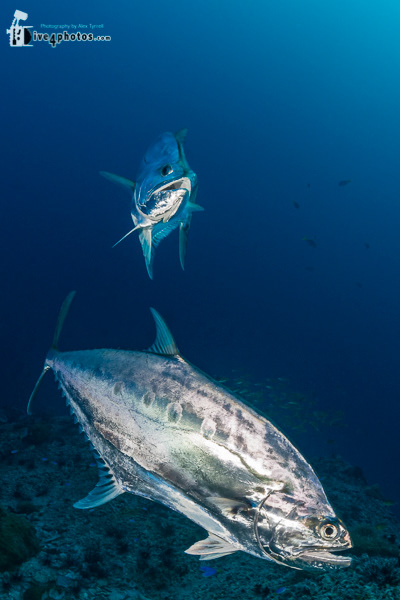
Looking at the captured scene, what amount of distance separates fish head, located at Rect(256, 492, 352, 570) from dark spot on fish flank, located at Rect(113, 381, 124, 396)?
649 millimetres

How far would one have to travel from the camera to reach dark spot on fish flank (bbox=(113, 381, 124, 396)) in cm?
134

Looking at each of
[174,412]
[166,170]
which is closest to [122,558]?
[174,412]

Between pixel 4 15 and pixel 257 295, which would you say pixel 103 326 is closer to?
pixel 257 295

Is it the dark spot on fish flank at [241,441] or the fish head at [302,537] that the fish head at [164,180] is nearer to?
the dark spot on fish flank at [241,441]

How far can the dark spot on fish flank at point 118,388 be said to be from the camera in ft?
4.39

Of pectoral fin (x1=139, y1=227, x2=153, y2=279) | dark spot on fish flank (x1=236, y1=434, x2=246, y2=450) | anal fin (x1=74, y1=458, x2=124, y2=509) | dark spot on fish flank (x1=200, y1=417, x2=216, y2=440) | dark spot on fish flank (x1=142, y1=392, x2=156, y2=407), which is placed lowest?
anal fin (x1=74, y1=458, x2=124, y2=509)

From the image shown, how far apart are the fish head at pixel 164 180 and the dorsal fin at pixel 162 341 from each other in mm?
794

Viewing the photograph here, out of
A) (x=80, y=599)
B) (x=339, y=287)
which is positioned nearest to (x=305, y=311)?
(x=339, y=287)

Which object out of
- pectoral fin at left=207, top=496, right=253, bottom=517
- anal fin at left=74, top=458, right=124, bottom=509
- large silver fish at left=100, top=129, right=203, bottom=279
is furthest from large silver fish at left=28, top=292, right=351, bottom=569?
large silver fish at left=100, top=129, right=203, bottom=279

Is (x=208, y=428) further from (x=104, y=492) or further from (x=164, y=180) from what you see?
(x=164, y=180)

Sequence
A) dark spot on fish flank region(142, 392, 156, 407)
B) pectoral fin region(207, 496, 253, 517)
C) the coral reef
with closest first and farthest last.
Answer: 1. pectoral fin region(207, 496, 253, 517)
2. dark spot on fish flank region(142, 392, 156, 407)
3. the coral reef

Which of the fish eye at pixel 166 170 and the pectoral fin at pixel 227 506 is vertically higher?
the fish eye at pixel 166 170

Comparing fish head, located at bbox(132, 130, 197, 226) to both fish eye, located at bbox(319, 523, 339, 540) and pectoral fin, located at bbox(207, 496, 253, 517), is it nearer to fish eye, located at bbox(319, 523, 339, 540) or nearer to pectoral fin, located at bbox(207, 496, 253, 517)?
pectoral fin, located at bbox(207, 496, 253, 517)

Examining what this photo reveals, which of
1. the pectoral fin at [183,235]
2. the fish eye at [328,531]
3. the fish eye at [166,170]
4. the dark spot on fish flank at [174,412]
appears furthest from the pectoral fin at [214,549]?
the fish eye at [166,170]
